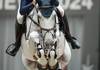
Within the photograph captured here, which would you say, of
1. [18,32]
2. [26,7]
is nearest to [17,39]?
[18,32]

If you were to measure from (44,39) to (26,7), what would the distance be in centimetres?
16

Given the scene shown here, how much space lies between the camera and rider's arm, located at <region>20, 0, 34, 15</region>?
5.84 ft

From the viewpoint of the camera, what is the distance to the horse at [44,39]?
175 cm

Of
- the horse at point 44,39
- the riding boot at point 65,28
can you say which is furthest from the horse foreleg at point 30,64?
the riding boot at point 65,28

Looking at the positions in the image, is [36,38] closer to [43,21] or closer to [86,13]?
[43,21]

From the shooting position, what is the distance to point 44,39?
5.72 feet

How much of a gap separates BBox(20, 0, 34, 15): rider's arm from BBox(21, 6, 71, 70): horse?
0.02m

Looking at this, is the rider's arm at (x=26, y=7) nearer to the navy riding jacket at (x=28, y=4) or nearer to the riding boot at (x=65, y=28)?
the navy riding jacket at (x=28, y=4)

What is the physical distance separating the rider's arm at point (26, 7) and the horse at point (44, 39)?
0.06ft

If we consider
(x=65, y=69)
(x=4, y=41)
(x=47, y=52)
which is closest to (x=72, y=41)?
(x=65, y=69)

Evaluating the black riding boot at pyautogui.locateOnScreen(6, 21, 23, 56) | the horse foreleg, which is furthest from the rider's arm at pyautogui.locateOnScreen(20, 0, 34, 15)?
the horse foreleg

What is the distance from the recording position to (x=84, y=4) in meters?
4.06

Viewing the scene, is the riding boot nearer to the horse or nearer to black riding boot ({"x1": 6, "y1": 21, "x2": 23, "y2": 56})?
the horse

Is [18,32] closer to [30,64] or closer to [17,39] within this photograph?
[17,39]
